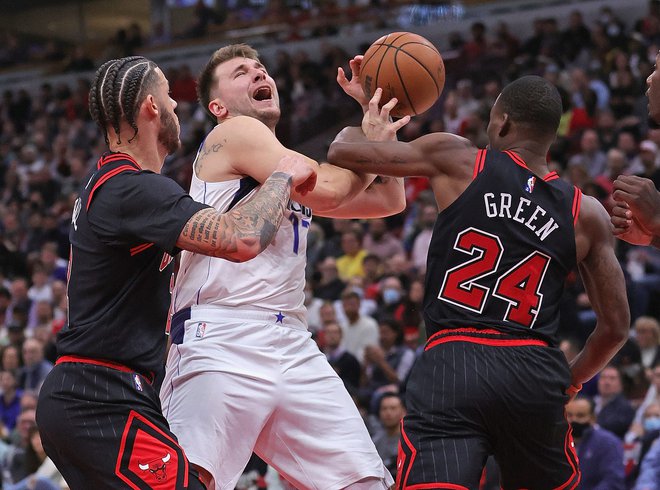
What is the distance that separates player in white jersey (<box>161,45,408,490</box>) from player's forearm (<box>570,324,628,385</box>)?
0.97 m

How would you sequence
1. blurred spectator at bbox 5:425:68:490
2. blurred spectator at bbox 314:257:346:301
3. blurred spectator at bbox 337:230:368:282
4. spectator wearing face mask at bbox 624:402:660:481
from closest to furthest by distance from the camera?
spectator wearing face mask at bbox 624:402:660:481, blurred spectator at bbox 5:425:68:490, blurred spectator at bbox 314:257:346:301, blurred spectator at bbox 337:230:368:282

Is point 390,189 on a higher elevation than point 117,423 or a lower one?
higher

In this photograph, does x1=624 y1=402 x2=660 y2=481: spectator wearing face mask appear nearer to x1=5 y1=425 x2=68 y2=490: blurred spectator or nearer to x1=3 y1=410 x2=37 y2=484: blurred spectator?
x1=5 y1=425 x2=68 y2=490: blurred spectator

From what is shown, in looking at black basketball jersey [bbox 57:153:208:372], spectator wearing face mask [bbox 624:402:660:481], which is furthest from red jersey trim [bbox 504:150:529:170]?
spectator wearing face mask [bbox 624:402:660:481]

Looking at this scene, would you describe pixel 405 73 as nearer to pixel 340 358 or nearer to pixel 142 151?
pixel 142 151

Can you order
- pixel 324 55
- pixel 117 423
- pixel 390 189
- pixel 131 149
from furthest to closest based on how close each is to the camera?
pixel 324 55 < pixel 390 189 < pixel 131 149 < pixel 117 423

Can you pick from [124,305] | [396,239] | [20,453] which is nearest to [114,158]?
[124,305]

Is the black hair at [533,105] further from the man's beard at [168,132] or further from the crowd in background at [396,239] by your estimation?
the crowd in background at [396,239]

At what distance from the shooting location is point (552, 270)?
14.1 feet

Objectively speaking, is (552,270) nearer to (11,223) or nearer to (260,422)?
(260,422)

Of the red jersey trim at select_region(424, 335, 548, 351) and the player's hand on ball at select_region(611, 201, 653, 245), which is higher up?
the player's hand on ball at select_region(611, 201, 653, 245)

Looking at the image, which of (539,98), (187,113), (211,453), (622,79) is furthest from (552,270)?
(187,113)

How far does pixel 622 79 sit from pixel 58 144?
11252 millimetres

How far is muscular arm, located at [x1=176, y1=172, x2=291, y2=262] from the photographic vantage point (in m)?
3.82
